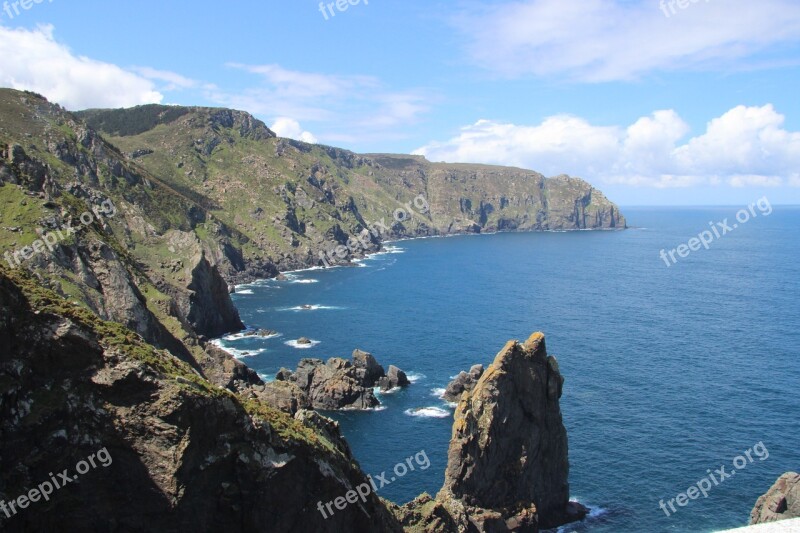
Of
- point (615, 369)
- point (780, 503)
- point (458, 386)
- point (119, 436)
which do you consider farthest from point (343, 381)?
point (119, 436)

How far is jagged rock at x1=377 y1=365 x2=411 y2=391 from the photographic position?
106 m

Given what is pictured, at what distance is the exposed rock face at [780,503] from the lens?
6034 centimetres

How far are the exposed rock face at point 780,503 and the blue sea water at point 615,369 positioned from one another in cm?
311

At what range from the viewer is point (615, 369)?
112m

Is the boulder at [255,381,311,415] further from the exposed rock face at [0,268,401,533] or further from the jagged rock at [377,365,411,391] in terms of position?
Result: the exposed rock face at [0,268,401,533]

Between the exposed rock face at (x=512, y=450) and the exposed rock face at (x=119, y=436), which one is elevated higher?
the exposed rock face at (x=119, y=436)

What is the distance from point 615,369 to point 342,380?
52570 millimetres

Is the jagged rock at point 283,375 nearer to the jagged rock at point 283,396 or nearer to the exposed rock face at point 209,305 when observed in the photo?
the jagged rock at point 283,396

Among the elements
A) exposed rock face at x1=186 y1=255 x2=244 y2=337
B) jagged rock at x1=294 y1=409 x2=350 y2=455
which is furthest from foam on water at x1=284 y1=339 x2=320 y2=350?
jagged rock at x1=294 y1=409 x2=350 y2=455

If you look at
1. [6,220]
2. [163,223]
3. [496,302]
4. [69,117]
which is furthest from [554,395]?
[69,117]

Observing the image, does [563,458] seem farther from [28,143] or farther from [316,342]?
[28,143]

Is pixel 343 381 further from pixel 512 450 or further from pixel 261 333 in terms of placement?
pixel 261 333

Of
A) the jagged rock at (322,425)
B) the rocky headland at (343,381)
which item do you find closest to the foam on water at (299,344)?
the rocky headland at (343,381)

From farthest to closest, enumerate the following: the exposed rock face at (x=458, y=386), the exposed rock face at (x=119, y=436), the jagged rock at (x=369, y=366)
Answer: the jagged rock at (x=369, y=366) → the exposed rock face at (x=458, y=386) → the exposed rock face at (x=119, y=436)
